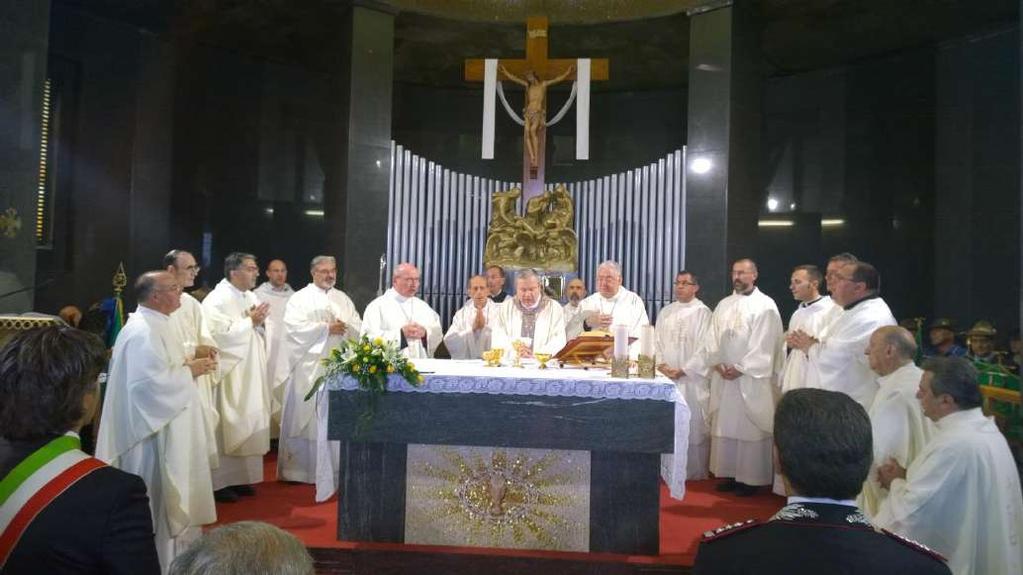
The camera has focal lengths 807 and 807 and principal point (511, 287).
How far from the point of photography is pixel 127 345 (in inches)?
169

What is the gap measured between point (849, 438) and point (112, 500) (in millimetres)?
1686

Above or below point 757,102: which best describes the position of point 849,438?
below

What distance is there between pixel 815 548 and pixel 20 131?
6.80 m

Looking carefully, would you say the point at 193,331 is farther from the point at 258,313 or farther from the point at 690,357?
the point at 690,357

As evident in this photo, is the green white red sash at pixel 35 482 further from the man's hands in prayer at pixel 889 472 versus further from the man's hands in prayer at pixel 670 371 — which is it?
the man's hands in prayer at pixel 670 371

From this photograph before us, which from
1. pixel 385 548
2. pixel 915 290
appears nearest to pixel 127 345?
pixel 385 548

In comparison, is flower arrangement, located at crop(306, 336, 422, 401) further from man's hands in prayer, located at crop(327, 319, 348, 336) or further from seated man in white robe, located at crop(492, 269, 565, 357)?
man's hands in prayer, located at crop(327, 319, 348, 336)

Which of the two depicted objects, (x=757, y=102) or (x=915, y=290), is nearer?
(x=757, y=102)

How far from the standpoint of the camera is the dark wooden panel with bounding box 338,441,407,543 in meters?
4.86

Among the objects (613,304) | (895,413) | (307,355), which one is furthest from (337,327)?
(895,413)

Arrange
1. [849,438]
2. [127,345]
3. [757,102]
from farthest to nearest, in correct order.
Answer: [757,102] → [127,345] → [849,438]

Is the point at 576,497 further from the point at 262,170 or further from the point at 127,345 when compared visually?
the point at 262,170

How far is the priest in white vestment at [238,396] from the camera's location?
19.8ft

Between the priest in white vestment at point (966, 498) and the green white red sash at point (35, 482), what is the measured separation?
9.97 ft
